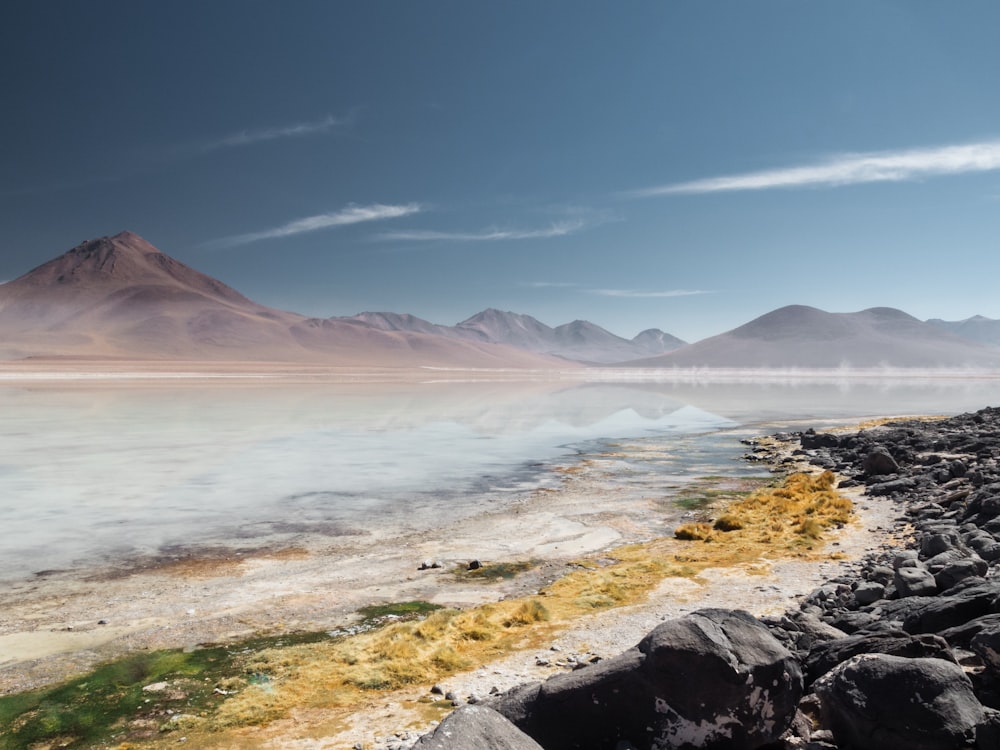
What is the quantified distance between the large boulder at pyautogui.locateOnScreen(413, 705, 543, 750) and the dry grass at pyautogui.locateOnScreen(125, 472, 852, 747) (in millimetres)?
2175

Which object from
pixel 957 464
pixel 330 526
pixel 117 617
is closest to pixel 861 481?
pixel 957 464

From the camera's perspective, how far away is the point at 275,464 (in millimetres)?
18859

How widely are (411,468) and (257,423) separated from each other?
14414mm

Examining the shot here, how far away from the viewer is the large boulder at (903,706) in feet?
13.0

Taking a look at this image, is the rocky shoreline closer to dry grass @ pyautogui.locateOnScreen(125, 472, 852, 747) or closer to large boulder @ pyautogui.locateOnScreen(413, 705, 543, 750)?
large boulder @ pyautogui.locateOnScreen(413, 705, 543, 750)

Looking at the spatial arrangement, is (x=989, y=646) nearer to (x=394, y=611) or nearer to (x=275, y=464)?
(x=394, y=611)

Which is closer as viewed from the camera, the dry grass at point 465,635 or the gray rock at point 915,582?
the dry grass at point 465,635

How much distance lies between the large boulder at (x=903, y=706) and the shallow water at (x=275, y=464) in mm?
8863

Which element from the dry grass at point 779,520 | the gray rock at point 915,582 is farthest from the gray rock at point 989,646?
the dry grass at point 779,520

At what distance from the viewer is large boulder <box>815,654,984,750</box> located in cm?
398

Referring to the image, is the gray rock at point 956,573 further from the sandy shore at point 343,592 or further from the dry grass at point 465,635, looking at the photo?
the dry grass at point 465,635

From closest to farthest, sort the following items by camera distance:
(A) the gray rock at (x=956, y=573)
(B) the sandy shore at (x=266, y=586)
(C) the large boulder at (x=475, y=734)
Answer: (C) the large boulder at (x=475, y=734), (A) the gray rock at (x=956, y=573), (B) the sandy shore at (x=266, y=586)

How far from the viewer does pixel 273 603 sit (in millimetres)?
8289

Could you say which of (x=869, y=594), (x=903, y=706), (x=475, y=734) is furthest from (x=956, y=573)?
(x=475, y=734)
